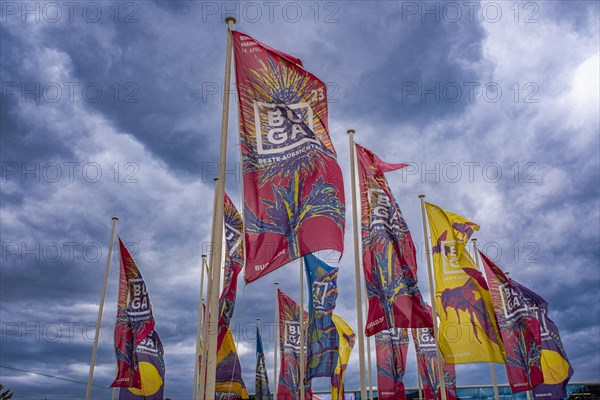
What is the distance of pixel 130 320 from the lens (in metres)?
21.8

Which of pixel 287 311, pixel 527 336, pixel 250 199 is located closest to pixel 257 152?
pixel 250 199

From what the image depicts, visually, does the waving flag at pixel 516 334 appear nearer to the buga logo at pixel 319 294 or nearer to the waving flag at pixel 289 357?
the buga logo at pixel 319 294


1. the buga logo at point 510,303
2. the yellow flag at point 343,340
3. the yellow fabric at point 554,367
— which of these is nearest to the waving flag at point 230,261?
the yellow flag at point 343,340

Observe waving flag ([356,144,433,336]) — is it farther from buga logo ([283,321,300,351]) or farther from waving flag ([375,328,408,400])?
buga logo ([283,321,300,351])

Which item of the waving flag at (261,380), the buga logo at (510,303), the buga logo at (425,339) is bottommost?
the waving flag at (261,380)

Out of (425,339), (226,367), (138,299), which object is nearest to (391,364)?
(425,339)

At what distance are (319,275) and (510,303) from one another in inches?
355

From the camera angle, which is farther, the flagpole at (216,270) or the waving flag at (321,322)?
the waving flag at (321,322)

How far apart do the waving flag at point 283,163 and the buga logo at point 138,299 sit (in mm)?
13535

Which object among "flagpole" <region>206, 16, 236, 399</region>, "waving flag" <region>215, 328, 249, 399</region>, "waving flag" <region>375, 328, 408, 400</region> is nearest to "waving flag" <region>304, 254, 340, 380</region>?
"waving flag" <region>375, 328, 408, 400</region>

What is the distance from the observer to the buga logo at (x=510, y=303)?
24688 mm

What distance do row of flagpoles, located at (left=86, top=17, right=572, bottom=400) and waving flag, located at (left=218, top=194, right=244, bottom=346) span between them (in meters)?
0.05

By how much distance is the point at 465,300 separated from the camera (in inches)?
862

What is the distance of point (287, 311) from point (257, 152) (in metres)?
21.5
